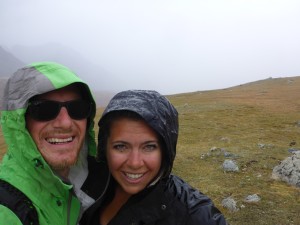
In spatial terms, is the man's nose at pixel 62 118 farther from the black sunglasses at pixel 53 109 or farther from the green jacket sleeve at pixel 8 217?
the green jacket sleeve at pixel 8 217

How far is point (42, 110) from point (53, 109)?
0.13 m

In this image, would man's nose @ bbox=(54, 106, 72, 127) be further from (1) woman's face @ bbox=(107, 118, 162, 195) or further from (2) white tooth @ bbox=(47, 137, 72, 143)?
(1) woman's face @ bbox=(107, 118, 162, 195)

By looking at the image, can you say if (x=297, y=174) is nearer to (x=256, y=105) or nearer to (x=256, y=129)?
(x=256, y=129)

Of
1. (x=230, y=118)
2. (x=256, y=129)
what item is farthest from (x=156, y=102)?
(x=230, y=118)

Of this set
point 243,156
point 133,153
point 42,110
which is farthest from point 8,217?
point 243,156

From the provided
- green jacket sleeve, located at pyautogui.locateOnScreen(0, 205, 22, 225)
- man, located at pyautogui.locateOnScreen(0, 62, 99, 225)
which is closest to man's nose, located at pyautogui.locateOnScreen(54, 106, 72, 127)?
man, located at pyautogui.locateOnScreen(0, 62, 99, 225)

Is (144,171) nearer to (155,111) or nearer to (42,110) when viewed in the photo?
(155,111)

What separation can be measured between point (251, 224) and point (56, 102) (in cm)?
1012

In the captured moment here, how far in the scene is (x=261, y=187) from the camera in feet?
49.9

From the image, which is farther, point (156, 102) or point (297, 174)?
point (297, 174)

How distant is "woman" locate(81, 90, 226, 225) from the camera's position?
3461mm

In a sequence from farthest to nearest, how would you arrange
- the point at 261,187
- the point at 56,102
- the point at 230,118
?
the point at 230,118
the point at 261,187
the point at 56,102

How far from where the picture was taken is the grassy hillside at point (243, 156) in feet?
42.6

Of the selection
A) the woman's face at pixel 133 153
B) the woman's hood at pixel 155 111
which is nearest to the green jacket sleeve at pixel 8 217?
the woman's face at pixel 133 153
